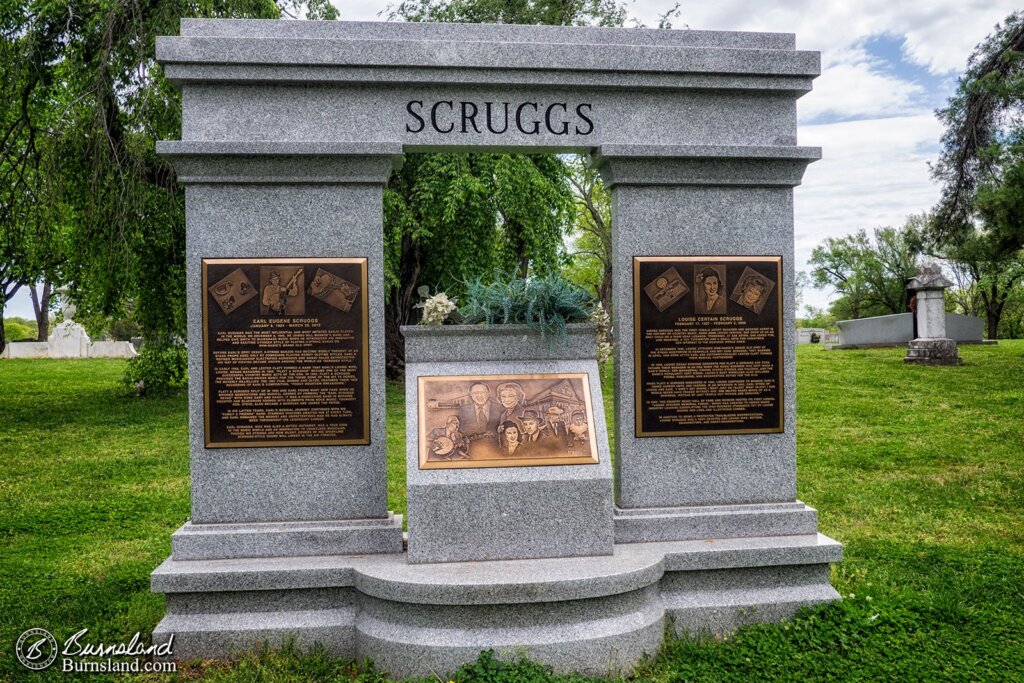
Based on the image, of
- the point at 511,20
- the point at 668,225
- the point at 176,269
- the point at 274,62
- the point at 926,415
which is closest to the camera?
the point at 274,62

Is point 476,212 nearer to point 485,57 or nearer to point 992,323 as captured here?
point 485,57

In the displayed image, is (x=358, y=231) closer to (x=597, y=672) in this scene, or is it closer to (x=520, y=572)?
(x=520, y=572)

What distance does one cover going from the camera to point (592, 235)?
35.1 m

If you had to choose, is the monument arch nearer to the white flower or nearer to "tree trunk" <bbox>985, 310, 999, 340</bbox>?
the white flower

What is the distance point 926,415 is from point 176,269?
14.5 metres

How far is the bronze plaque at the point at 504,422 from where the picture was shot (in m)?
5.37

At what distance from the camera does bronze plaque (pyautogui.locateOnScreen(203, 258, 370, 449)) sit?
5.50 meters

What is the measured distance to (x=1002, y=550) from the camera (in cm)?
725

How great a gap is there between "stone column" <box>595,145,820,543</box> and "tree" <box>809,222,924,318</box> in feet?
145

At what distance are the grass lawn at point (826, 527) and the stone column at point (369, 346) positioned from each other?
871 mm

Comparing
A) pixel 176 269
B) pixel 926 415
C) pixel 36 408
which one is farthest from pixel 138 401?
pixel 926 415

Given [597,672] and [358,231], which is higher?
[358,231]

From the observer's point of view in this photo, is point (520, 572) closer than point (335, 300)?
Yes

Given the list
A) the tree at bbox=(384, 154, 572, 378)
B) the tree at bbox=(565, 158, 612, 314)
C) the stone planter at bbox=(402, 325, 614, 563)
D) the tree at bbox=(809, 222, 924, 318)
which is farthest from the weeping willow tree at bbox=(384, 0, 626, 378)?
the tree at bbox=(809, 222, 924, 318)
